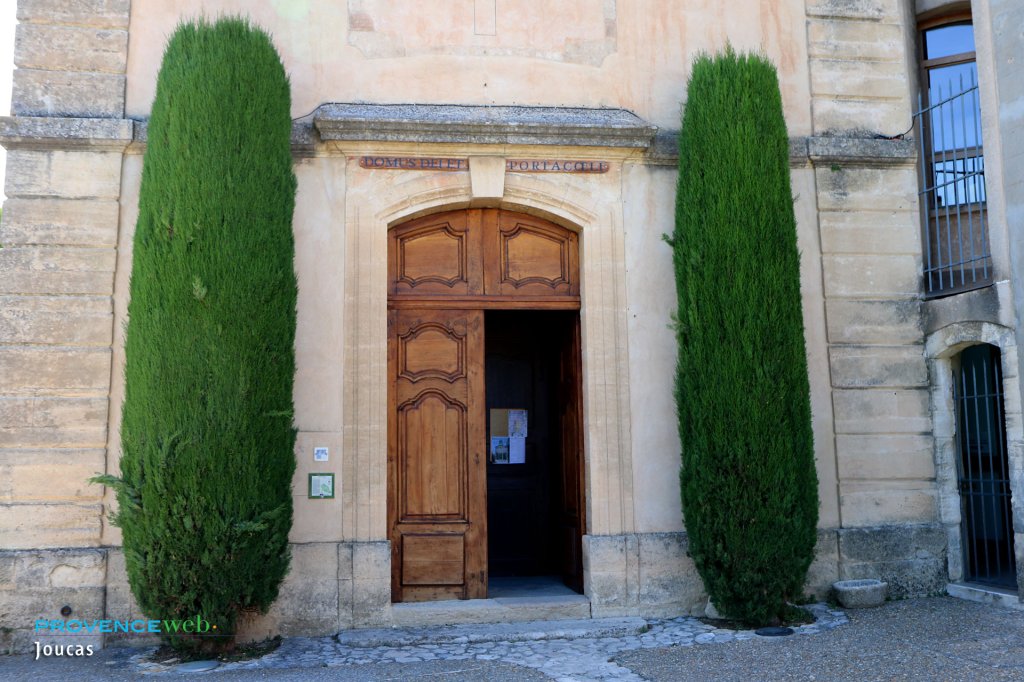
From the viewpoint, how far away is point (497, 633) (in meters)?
6.38

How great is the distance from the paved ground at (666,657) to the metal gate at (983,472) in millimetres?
902

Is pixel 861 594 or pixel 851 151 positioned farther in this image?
pixel 851 151

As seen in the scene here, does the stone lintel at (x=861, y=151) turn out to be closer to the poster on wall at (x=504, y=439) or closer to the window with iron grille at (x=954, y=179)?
the window with iron grille at (x=954, y=179)

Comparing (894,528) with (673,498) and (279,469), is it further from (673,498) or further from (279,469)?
(279,469)

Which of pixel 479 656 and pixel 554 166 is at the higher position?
pixel 554 166

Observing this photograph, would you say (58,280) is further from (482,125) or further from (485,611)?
(485,611)

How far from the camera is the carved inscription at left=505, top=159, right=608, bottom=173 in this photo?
23.7ft

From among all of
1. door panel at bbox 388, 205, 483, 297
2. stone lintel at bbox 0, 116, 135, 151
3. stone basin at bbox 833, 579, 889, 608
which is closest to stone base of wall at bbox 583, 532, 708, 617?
stone basin at bbox 833, 579, 889, 608

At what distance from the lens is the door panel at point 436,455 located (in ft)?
22.8

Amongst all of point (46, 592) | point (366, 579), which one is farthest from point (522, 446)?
point (46, 592)

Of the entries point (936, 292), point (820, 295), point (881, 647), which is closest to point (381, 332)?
point (820, 295)

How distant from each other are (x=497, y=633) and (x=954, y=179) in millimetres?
5385

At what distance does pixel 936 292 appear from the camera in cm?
761

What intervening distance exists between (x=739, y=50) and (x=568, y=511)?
165 inches
